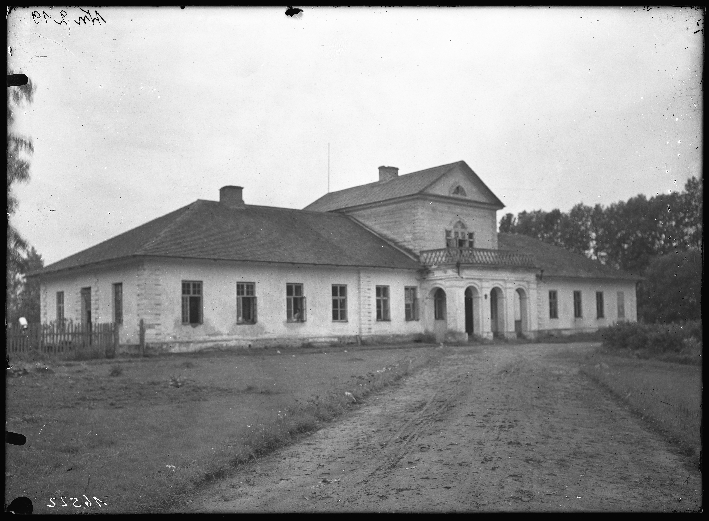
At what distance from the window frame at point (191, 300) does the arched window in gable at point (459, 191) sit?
16721 mm

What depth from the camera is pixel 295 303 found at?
30.0 meters

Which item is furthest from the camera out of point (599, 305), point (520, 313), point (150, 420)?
point (599, 305)

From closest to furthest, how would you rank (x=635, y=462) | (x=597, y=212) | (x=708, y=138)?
(x=708, y=138) < (x=635, y=462) < (x=597, y=212)

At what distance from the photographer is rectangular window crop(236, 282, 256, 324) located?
91.4ft

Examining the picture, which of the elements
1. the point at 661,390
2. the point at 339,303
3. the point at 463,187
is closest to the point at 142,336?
the point at 339,303

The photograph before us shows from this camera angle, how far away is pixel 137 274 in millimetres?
25750

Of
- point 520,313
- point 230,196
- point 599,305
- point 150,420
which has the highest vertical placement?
point 230,196

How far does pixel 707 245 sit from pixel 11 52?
4.45m

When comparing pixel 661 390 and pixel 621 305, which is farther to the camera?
pixel 621 305

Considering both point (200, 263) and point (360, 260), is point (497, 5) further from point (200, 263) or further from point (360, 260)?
point (360, 260)

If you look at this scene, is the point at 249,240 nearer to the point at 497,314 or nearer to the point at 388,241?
the point at 388,241

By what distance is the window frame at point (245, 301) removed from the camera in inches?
1096

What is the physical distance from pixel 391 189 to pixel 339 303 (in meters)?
9.91
